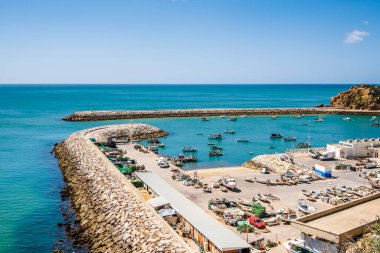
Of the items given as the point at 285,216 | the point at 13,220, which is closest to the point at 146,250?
the point at 285,216

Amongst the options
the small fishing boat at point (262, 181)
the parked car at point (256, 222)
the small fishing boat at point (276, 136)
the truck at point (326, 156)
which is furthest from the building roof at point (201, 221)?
the small fishing boat at point (276, 136)

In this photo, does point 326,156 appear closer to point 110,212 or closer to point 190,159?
point 190,159

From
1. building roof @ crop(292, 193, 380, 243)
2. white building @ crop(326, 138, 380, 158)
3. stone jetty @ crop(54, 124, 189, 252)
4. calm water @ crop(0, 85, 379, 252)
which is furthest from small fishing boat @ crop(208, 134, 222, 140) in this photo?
building roof @ crop(292, 193, 380, 243)

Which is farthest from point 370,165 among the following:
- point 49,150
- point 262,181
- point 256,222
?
point 49,150

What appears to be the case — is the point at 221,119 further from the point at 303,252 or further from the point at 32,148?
the point at 303,252

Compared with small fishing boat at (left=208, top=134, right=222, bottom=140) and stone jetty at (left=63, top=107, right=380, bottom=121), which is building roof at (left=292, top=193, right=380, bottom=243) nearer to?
small fishing boat at (left=208, top=134, right=222, bottom=140)

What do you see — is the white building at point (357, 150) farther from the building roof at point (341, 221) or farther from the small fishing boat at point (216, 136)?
the building roof at point (341, 221)

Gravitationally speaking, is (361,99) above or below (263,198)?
above
